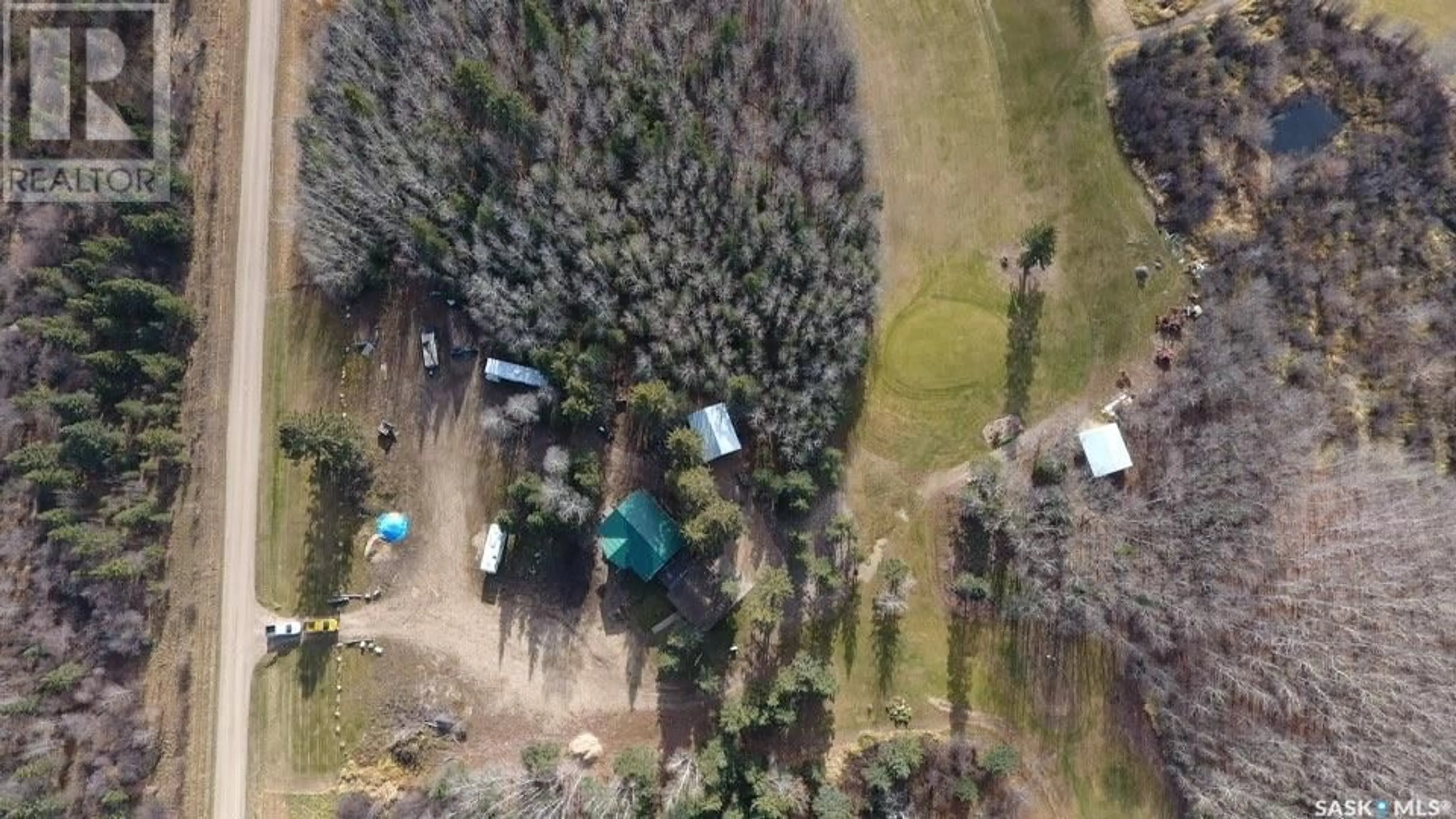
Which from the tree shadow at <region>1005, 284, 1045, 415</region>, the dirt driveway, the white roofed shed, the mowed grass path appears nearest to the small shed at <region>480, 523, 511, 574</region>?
the white roofed shed

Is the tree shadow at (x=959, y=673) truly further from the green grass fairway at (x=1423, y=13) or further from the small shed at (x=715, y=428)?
the green grass fairway at (x=1423, y=13)

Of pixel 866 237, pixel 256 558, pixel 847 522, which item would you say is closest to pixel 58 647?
pixel 256 558

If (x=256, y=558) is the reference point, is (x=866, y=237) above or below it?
above

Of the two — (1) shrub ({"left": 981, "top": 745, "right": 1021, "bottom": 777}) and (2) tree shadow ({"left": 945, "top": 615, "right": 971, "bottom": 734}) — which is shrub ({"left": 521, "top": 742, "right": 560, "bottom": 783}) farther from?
(1) shrub ({"left": 981, "top": 745, "right": 1021, "bottom": 777})

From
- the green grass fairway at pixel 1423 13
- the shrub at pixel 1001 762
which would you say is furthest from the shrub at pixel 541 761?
the green grass fairway at pixel 1423 13

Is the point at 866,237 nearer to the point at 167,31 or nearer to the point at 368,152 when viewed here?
the point at 368,152

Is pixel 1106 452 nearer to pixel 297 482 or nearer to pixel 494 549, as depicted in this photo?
pixel 494 549
